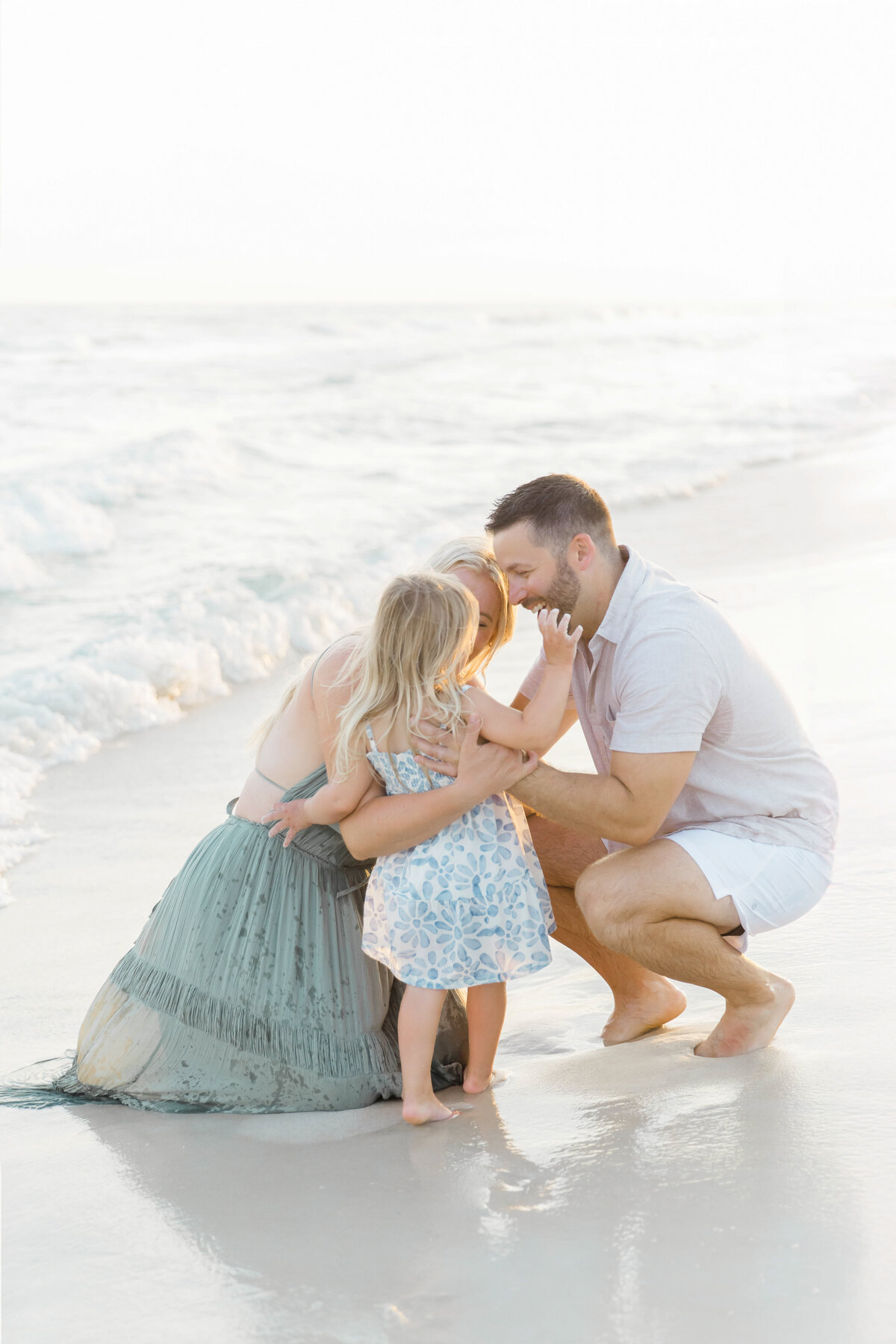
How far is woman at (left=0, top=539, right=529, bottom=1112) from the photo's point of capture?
2.87 meters

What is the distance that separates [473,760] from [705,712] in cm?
54

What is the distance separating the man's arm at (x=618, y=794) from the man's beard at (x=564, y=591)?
0.40m

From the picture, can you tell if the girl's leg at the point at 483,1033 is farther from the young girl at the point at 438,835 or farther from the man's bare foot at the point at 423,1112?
the man's bare foot at the point at 423,1112

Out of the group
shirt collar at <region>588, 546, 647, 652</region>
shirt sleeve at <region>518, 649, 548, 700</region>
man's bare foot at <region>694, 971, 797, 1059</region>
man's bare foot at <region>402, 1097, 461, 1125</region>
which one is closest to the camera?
man's bare foot at <region>402, 1097, 461, 1125</region>

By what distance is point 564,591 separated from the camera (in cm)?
309

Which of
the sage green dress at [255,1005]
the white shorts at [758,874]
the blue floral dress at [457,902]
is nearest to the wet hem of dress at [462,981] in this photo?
the blue floral dress at [457,902]

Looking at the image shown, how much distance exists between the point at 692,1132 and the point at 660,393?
722 inches

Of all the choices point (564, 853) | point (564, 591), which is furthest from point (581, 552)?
point (564, 853)

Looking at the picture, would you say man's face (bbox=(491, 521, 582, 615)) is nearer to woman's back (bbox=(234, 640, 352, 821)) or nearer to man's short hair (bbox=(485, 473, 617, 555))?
man's short hair (bbox=(485, 473, 617, 555))

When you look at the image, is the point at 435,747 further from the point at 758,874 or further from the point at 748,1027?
the point at 748,1027

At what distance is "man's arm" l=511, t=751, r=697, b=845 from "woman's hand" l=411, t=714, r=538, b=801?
0.10 meters

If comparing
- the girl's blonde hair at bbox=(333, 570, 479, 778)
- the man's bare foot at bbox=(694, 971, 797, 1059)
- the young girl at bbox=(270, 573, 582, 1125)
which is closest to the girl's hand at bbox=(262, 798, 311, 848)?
the young girl at bbox=(270, 573, 582, 1125)

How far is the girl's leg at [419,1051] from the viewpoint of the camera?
2697 millimetres

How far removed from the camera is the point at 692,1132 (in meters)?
2.40
